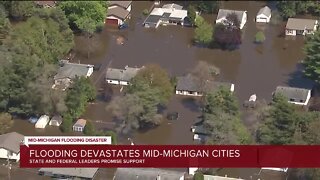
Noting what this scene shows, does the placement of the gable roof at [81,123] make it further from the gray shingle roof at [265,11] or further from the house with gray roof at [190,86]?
the gray shingle roof at [265,11]

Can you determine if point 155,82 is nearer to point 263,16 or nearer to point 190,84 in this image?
point 190,84

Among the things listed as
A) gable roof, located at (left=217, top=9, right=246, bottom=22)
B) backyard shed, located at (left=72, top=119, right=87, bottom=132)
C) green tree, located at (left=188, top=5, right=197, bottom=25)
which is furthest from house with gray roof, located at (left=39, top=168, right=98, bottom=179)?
gable roof, located at (left=217, top=9, right=246, bottom=22)

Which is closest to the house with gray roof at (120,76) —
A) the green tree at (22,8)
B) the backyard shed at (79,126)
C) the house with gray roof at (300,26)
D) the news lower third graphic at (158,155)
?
the backyard shed at (79,126)

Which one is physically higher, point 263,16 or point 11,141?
point 263,16

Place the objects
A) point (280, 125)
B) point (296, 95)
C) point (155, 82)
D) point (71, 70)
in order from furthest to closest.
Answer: point (71, 70)
point (296, 95)
point (155, 82)
point (280, 125)

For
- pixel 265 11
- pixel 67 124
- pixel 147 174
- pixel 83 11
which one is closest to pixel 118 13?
pixel 83 11

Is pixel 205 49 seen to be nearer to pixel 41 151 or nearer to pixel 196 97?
pixel 196 97

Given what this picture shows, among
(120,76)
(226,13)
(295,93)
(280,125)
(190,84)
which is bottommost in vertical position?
(280,125)
